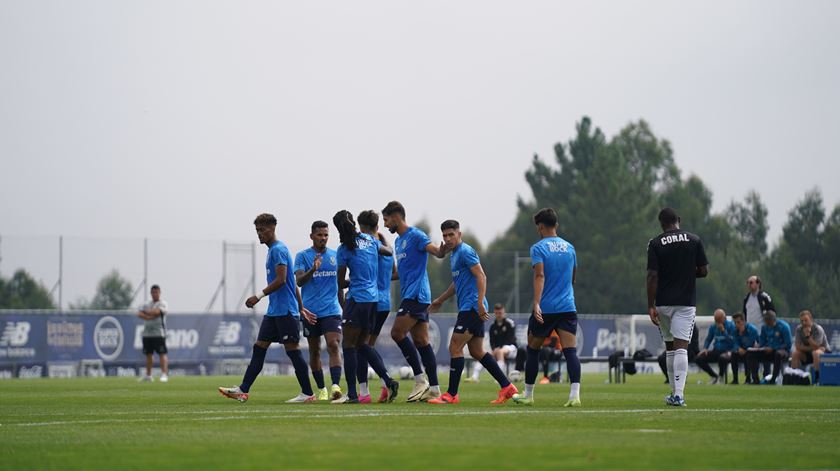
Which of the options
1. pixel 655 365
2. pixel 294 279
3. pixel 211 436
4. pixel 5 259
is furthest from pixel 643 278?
pixel 211 436

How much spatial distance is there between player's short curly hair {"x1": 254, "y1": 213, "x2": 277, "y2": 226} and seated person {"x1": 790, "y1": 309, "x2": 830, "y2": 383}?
45.7ft

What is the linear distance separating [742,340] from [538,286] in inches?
579

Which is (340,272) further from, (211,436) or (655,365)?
(655,365)

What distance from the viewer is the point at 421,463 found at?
7695 mm

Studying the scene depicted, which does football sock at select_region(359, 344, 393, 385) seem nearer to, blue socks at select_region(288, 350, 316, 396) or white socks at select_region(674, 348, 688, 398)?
blue socks at select_region(288, 350, 316, 396)

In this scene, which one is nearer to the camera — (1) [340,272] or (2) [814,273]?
(1) [340,272]

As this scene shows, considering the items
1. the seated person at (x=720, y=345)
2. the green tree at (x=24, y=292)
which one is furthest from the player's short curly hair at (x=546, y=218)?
the green tree at (x=24, y=292)

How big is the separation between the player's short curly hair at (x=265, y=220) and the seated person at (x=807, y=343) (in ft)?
45.7

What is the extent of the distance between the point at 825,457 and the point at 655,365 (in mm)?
37200

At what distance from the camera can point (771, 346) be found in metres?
27.3

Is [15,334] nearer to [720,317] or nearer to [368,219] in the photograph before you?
[720,317]

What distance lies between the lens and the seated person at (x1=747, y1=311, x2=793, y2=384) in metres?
26.8

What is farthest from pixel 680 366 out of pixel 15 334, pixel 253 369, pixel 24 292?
pixel 24 292

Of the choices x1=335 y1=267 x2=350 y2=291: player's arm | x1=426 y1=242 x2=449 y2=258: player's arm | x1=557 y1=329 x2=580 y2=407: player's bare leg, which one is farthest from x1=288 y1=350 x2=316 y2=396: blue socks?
x1=557 y1=329 x2=580 y2=407: player's bare leg
